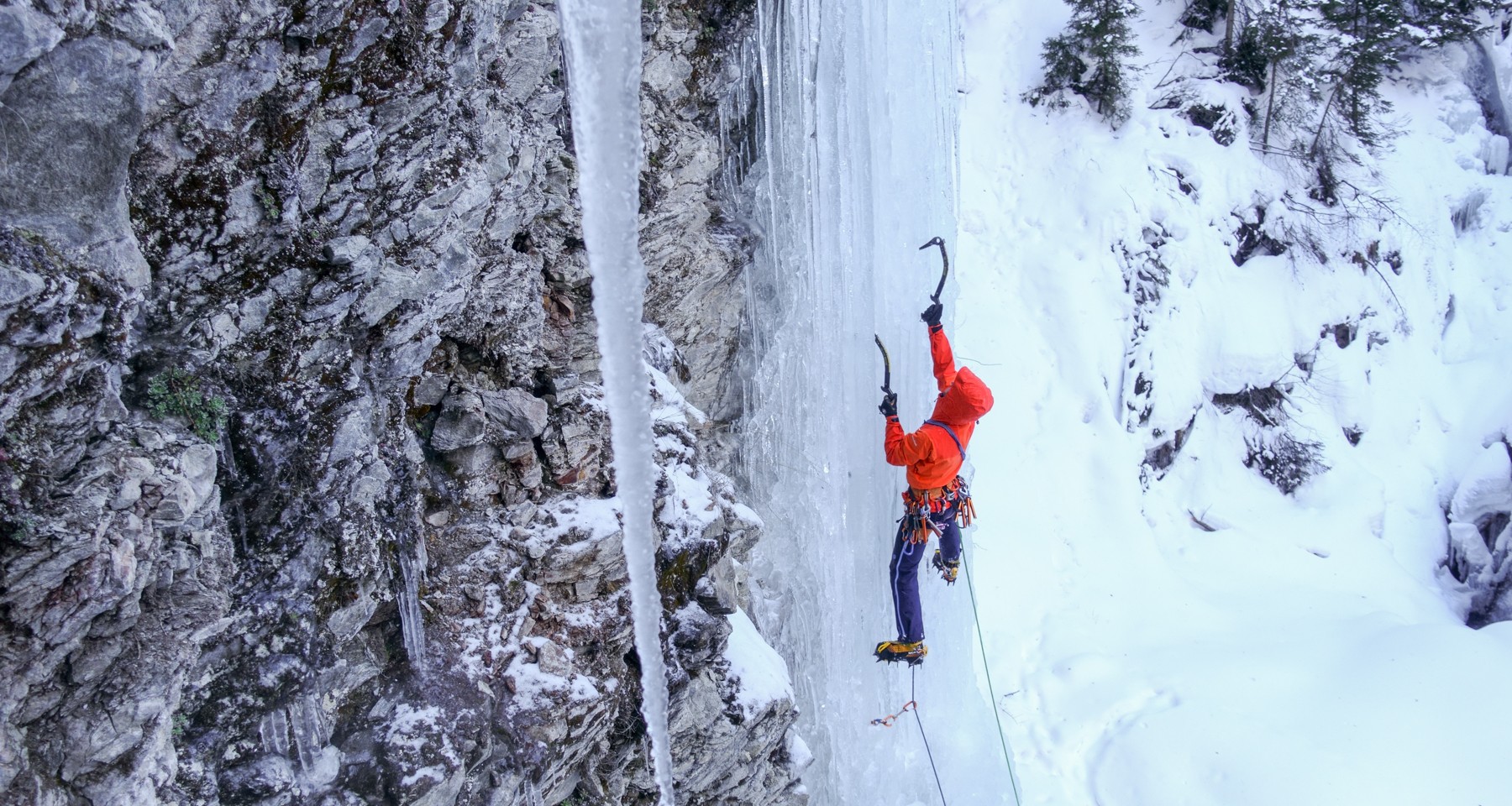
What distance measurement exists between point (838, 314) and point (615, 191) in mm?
3206

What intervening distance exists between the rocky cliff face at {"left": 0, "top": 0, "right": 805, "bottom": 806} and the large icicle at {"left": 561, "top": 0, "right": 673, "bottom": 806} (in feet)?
2.44

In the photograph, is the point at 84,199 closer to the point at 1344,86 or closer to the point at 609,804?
the point at 609,804

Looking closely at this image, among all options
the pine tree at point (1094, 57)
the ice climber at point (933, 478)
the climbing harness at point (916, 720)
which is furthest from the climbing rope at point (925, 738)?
the pine tree at point (1094, 57)

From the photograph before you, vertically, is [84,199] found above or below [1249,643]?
above

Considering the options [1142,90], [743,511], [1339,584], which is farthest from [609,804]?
[1142,90]

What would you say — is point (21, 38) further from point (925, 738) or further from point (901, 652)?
point (925, 738)

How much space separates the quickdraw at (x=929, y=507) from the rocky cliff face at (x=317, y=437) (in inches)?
50.9

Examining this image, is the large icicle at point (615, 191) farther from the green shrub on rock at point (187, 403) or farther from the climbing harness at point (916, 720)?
the climbing harness at point (916, 720)

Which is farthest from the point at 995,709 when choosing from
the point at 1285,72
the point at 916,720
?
the point at 1285,72

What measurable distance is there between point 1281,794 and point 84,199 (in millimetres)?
7855

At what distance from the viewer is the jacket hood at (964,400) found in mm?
4562

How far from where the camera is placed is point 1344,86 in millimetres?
10055

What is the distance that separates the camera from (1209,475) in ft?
29.3

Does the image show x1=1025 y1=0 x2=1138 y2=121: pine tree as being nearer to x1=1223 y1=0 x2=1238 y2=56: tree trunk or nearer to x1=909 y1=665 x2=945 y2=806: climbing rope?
x1=1223 y1=0 x2=1238 y2=56: tree trunk
